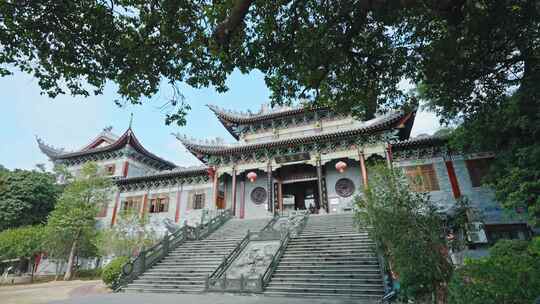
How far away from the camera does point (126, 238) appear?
13727mm

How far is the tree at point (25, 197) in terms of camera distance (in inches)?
750

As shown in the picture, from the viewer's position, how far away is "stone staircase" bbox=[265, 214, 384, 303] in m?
7.29

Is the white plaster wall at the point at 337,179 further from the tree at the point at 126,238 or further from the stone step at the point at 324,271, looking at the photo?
the tree at the point at 126,238

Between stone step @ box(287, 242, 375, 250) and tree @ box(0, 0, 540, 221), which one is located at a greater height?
tree @ box(0, 0, 540, 221)

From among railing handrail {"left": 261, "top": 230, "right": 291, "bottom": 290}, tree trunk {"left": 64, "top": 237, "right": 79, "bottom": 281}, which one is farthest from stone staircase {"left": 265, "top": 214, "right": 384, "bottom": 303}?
tree trunk {"left": 64, "top": 237, "right": 79, "bottom": 281}

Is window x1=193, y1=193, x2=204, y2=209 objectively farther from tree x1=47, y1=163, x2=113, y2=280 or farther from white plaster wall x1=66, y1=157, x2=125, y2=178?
white plaster wall x1=66, y1=157, x2=125, y2=178

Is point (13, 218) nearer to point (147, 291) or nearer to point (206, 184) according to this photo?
point (206, 184)

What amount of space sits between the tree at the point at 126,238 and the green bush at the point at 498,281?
44.6ft

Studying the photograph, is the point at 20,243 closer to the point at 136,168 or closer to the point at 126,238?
the point at 126,238

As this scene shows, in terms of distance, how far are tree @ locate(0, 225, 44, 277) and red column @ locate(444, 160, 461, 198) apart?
73.9 feet

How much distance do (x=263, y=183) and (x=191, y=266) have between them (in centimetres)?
833

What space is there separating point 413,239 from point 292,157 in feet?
34.4

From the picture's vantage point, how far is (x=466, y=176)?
13266 mm

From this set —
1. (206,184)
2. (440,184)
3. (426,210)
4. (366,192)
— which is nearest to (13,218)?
(206,184)
